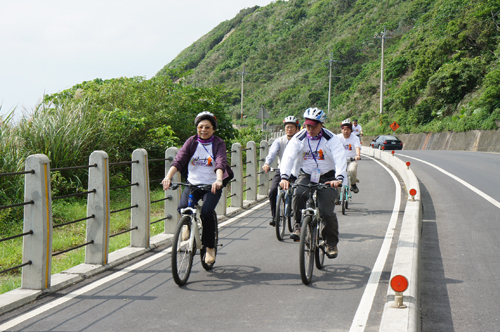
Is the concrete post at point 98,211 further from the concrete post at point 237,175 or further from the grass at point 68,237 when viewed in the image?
the concrete post at point 237,175

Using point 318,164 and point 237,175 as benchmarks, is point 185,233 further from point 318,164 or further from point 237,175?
point 237,175

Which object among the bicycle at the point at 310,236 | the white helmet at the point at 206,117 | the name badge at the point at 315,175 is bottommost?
the bicycle at the point at 310,236

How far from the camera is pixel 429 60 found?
159 feet

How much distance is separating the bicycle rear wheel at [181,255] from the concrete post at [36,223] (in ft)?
4.27

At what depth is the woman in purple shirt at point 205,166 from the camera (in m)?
6.07

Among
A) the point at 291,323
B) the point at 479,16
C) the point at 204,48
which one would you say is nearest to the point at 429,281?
the point at 291,323

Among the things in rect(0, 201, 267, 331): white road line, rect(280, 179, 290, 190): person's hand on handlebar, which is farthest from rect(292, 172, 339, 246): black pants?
rect(0, 201, 267, 331): white road line

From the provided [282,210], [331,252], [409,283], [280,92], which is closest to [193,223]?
[331,252]

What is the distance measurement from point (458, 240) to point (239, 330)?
5.29 m

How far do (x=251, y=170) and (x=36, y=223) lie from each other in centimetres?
793

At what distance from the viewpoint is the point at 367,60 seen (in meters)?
80.2

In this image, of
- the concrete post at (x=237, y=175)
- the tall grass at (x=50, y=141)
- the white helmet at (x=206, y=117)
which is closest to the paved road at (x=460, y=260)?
the white helmet at (x=206, y=117)

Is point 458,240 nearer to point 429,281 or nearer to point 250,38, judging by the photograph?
point 429,281

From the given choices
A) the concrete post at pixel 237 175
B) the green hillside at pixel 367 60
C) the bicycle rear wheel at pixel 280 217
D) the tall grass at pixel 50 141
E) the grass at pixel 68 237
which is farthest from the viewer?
the green hillside at pixel 367 60
